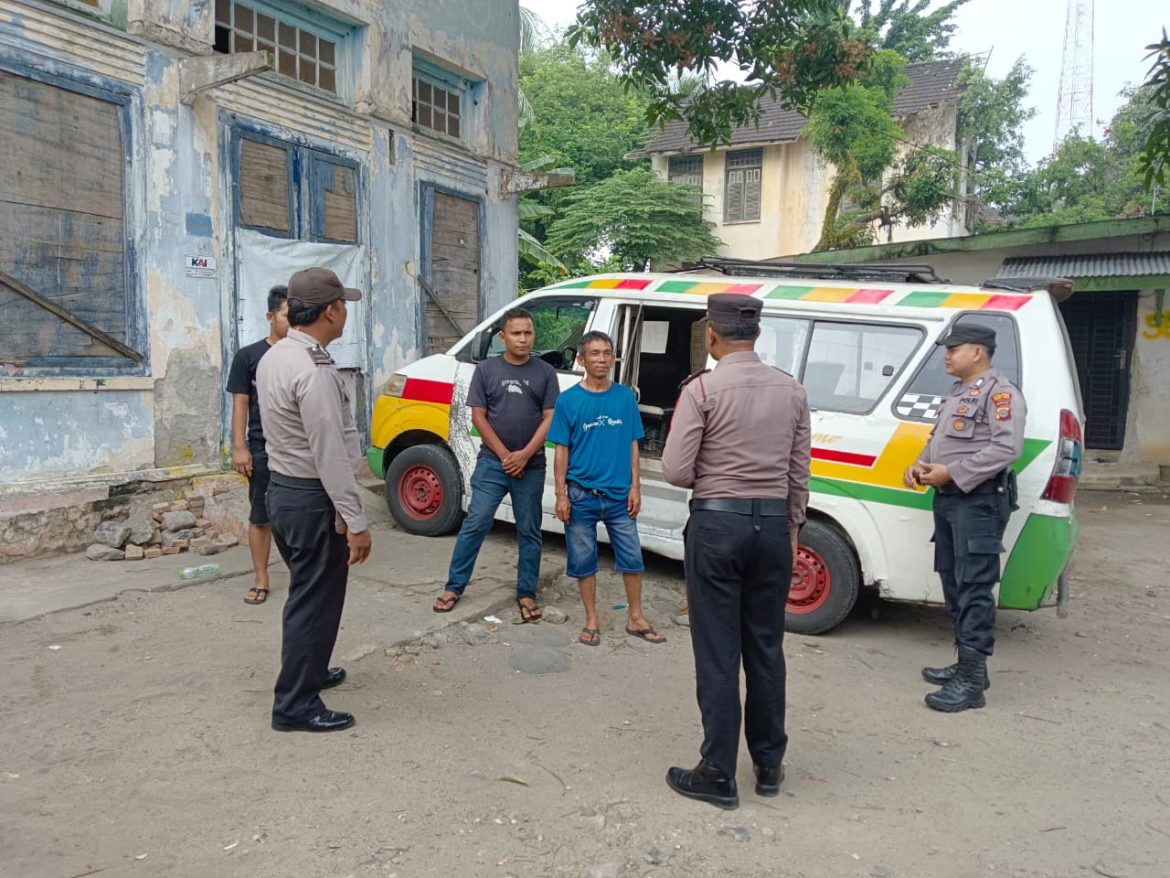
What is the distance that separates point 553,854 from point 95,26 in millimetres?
6283

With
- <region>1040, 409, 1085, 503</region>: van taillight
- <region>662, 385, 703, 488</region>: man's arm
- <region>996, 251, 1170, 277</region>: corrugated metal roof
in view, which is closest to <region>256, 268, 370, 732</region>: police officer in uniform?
<region>662, 385, 703, 488</region>: man's arm

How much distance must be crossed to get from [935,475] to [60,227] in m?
5.73

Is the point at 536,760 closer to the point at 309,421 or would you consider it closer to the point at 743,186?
the point at 309,421

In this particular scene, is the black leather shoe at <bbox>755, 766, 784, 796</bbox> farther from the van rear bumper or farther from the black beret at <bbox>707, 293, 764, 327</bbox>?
the van rear bumper

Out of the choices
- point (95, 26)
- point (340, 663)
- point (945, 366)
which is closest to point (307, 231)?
point (95, 26)

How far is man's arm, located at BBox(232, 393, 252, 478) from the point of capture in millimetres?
4934

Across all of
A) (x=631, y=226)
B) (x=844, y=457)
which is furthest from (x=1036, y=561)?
(x=631, y=226)

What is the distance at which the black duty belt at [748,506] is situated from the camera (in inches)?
122

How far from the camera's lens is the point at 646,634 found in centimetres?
486

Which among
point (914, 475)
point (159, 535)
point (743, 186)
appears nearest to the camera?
point (914, 475)

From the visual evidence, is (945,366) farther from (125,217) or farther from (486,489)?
(125,217)

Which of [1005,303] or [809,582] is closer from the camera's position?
[1005,303]

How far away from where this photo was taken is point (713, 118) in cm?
916

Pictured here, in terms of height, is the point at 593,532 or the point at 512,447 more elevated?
the point at 512,447
